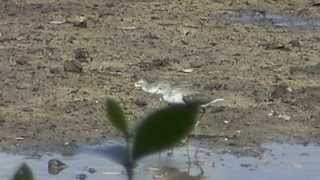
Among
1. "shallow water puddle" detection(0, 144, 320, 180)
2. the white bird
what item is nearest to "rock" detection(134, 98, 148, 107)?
"shallow water puddle" detection(0, 144, 320, 180)

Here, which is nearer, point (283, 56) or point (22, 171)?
point (22, 171)

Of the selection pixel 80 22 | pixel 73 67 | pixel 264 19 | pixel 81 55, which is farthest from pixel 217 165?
pixel 264 19

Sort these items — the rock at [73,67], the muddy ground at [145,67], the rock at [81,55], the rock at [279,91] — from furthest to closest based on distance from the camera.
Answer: the rock at [81,55] → the rock at [73,67] → the rock at [279,91] → the muddy ground at [145,67]

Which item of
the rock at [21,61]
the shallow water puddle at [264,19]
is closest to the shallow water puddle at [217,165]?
the rock at [21,61]

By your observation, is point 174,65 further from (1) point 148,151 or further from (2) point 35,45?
(1) point 148,151

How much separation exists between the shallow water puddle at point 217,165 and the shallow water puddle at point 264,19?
394 cm

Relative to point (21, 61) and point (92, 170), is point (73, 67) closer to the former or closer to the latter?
point (21, 61)

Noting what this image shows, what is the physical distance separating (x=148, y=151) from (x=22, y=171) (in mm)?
96

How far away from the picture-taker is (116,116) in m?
0.80

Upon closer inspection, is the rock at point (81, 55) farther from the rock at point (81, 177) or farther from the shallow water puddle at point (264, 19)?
the rock at point (81, 177)

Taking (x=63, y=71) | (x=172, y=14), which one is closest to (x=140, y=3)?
(x=172, y=14)

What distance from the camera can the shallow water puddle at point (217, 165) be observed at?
208 inches

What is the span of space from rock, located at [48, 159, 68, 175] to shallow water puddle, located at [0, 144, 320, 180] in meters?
0.02

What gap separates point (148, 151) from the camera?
0.79 m
